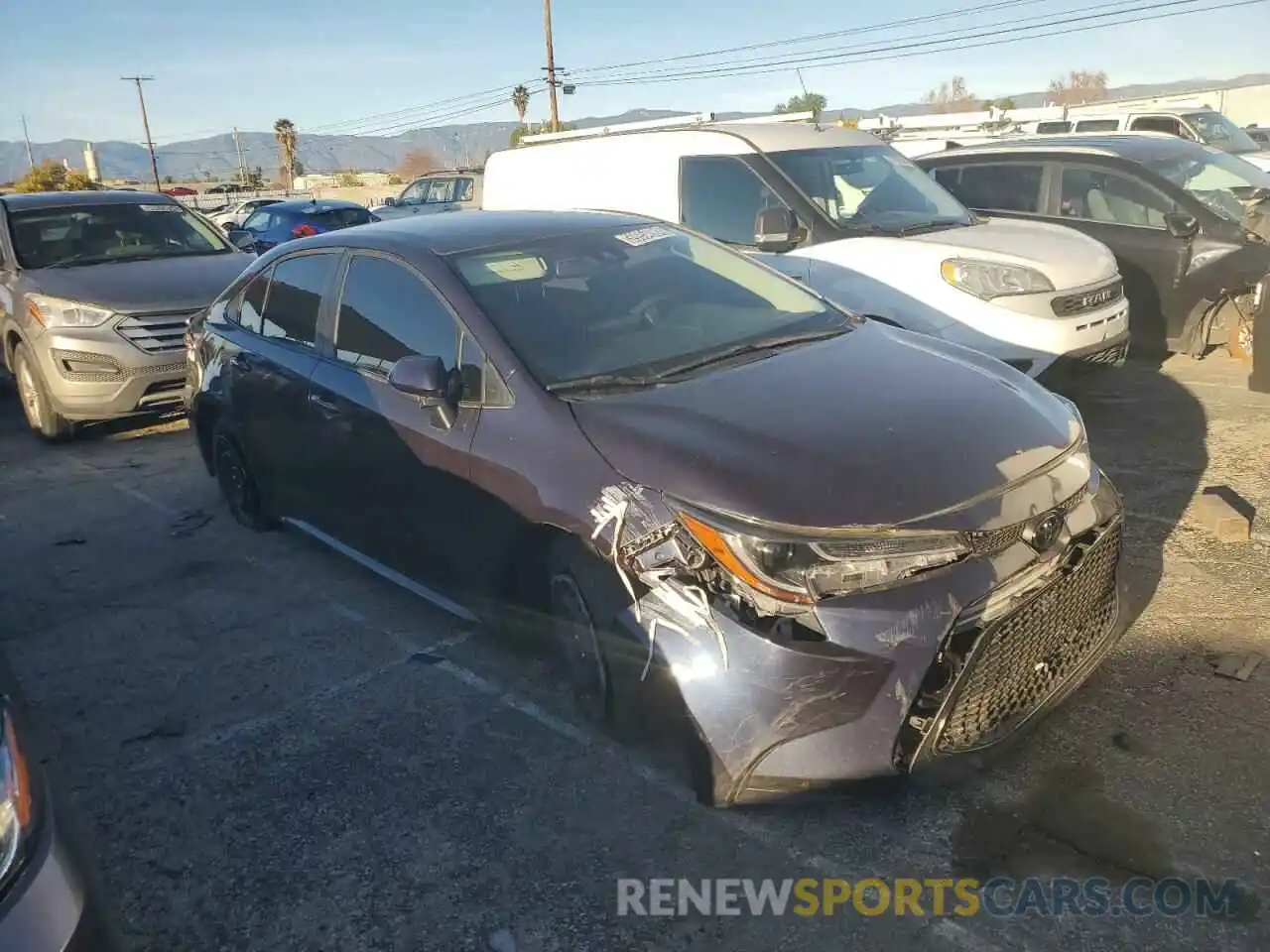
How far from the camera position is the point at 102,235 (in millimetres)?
8477

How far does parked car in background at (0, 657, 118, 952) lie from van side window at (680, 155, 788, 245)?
5.53 m

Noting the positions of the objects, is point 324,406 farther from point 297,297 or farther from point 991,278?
point 991,278

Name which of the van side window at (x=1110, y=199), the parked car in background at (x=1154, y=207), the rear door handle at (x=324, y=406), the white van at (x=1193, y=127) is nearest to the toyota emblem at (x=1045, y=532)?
the rear door handle at (x=324, y=406)

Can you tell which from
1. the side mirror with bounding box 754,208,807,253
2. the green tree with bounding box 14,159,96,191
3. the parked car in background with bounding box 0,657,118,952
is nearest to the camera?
the parked car in background with bounding box 0,657,118,952

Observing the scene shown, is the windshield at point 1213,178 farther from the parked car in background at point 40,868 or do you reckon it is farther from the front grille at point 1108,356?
the parked car in background at point 40,868

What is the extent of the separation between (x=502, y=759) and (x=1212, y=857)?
2.08m

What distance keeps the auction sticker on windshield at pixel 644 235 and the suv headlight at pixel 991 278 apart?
8.33 ft

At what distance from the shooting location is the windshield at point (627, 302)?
143 inches

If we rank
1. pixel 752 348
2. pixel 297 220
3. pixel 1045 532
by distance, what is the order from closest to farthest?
pixel 1045 532 → pixel 752 348 → pixel 297 220

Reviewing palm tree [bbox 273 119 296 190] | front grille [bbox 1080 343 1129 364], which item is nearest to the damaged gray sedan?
front grille [bbox 1080 343 1129 364]

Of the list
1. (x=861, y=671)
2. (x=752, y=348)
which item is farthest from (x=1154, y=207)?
(x=861, y=671)

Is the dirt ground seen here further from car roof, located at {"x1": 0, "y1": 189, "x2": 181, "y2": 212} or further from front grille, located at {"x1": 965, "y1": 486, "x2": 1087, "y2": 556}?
car roof, located at {"x1": 0, "y1": 189, "x2": 181, "y2": 212}

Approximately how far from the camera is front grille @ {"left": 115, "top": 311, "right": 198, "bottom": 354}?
24.8 ft

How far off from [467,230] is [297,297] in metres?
1.04
